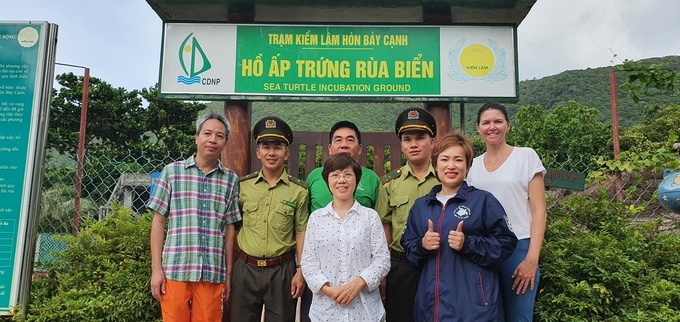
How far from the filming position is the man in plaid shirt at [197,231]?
8.92ft

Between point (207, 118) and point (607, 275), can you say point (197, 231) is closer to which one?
point (207, 118)

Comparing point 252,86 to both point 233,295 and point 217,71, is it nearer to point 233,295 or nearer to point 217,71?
point 217,71

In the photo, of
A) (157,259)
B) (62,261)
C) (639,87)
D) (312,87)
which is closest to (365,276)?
(157,259)

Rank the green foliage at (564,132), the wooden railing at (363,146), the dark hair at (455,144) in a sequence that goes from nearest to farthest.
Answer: the dark hair at (455,144), the wooden railing at (363,146), the green foliage at (564,132)

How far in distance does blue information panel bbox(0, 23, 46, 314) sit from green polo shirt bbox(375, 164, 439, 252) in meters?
2.64

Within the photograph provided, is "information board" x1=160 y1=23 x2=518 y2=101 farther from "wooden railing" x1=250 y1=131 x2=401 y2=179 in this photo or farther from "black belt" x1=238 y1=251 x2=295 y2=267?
"black belt" x1=238 y1=251 x2=295 y2=267

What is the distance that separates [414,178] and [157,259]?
1.70m

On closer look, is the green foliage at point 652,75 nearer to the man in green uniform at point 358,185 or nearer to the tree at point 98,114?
the man in green uniform at point 358,185

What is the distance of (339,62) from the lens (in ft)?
13.2

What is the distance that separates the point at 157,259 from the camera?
2768 mm

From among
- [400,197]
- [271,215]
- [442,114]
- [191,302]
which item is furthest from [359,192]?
[442,114]

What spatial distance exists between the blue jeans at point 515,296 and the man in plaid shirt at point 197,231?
1.69 metres

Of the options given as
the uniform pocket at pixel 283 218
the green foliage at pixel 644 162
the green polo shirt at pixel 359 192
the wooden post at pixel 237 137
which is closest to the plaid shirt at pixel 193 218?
the uniform pocket at pixel 283 218

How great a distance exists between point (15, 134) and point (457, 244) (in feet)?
10.9
